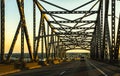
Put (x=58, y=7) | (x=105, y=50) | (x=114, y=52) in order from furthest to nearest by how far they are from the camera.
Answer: (x=58, y=7), (x=105, y=50), (x=114, y=52)

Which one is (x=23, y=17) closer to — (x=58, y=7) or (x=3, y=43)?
(x=3, y=43)

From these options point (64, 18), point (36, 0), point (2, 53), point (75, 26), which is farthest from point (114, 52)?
point (75, 26)

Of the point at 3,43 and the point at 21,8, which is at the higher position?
the point at 21,8

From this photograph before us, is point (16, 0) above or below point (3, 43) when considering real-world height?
above

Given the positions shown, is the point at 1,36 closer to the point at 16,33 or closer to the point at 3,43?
the point at 3,43

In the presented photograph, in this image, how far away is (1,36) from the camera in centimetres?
2994

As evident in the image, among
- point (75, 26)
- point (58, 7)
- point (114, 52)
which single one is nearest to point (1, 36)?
point (114, 52)

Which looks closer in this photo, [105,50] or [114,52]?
[114,52]

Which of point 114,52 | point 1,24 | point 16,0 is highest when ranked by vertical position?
point 16,0

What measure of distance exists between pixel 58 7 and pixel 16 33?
2486 centimetres

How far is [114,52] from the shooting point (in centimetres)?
4066

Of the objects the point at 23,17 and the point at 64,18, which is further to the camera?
the point at 64,18

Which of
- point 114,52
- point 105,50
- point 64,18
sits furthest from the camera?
point 64,18

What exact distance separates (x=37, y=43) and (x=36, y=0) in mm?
7006
